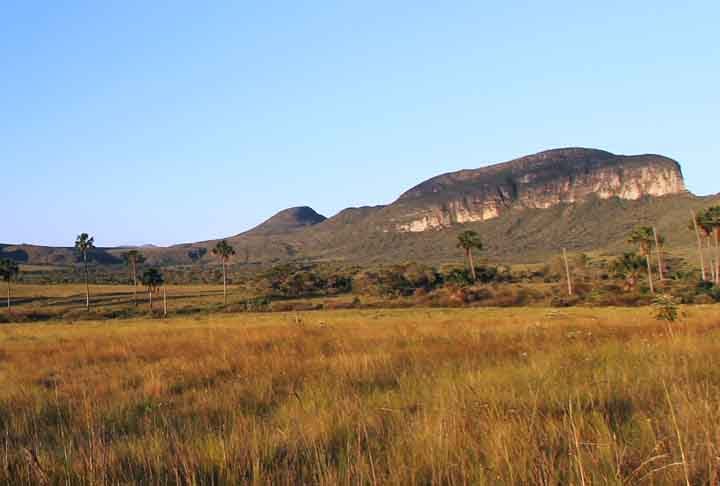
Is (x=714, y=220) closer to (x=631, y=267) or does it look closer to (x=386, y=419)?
(x=631, y=267)

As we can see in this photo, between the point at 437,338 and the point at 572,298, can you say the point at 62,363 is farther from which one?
the point at 572,298

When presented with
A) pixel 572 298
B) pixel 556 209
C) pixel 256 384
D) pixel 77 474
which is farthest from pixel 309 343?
pixel 556 209

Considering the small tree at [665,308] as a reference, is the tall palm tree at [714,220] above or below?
above

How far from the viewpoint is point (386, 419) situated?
4.46 metres

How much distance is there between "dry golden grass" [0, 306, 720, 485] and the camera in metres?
3.17

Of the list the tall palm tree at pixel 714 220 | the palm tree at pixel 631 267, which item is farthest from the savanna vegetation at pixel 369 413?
the palm tree at pixel 631 267

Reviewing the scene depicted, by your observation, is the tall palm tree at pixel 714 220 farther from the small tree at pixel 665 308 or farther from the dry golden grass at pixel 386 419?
the dry golden grass at pixel 386 419

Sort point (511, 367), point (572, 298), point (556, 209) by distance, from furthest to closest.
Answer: point (556, 209)
point (572, 298)
point (511, 367)

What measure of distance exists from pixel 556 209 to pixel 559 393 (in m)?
202

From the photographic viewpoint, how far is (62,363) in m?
10.9

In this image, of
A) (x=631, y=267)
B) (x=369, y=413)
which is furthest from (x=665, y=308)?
(x=631, y=267)

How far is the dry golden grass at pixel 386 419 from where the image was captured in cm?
317

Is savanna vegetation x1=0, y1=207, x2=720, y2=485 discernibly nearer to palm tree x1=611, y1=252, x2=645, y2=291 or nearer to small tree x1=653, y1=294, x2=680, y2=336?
small tree x1=653, y1=294, x2=680, y2=336

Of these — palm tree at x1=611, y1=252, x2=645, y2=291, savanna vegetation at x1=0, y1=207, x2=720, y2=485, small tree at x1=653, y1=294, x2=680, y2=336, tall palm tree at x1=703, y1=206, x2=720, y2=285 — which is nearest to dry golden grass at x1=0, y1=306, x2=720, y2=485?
savanna vegetation at x1=0, y1=207, x2=720, y2=485
